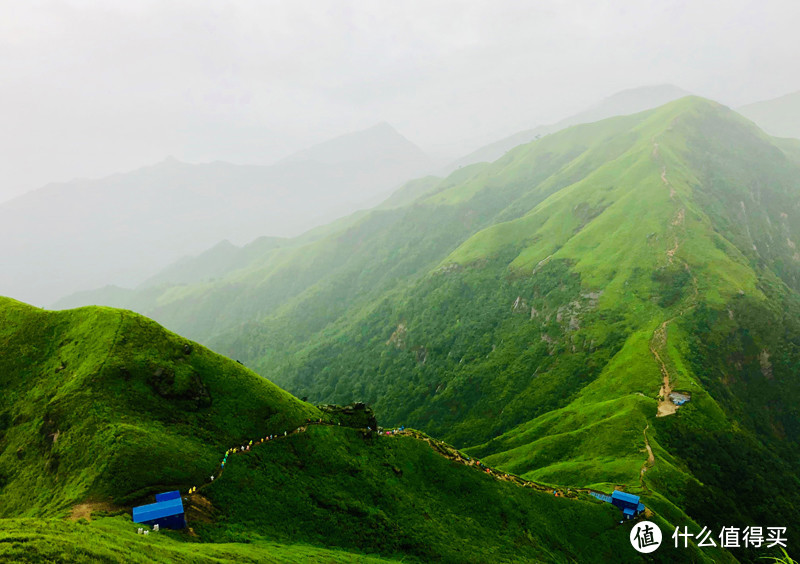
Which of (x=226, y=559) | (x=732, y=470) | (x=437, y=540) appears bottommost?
(x=732, y=470)

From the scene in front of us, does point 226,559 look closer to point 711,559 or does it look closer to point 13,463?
point 13,463

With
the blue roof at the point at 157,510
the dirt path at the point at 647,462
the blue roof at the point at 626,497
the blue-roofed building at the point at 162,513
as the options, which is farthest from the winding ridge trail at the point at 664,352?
the blue roof at the point at 157,510

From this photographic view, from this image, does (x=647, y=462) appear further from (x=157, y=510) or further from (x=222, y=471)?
(x=157, y=510)

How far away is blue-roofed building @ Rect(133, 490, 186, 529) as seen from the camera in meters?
Answer: 41.8

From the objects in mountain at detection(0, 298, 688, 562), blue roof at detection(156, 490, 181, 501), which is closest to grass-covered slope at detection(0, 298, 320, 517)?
mountain at detection(0, 298, 688, 562)

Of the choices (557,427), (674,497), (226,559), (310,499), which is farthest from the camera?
(557,427)

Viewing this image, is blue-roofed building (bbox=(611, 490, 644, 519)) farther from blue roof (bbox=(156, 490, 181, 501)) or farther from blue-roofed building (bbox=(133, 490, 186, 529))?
blue roof (bbox=(156, 490, 181, 501))

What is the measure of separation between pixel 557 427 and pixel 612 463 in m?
34.5

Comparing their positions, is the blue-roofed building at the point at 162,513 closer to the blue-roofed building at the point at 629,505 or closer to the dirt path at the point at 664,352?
the blue-roofed building at the point at 629,505

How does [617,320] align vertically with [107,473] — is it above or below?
below

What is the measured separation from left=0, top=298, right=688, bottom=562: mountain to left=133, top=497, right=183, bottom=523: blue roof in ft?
5.02

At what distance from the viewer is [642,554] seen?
2667 inches

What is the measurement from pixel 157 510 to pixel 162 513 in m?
0.65

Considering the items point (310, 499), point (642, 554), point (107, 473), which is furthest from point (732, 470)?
point (107, 473)
